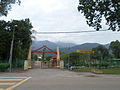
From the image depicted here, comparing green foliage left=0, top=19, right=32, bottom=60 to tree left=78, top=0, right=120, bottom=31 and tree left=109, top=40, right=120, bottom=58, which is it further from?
tree left=109, top=40, right=120, bottom=58

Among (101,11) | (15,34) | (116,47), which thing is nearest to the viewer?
(101,11)

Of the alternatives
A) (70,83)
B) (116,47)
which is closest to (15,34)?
(70,83)

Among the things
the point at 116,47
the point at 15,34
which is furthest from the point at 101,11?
the point at 116,47

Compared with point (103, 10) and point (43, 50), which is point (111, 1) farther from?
point (43, 50)

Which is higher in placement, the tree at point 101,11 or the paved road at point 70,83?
the tree at point 101,11

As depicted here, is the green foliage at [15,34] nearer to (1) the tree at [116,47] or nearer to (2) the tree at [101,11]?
(2) the tree at [101,11]

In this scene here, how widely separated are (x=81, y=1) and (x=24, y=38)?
25435 mm

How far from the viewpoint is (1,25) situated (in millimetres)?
34375

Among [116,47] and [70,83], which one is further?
[116,47]

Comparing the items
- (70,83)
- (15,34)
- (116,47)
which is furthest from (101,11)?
(116,47)

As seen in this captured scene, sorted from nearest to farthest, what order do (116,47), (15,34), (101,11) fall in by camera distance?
(101,11), (15,34), (116,47)

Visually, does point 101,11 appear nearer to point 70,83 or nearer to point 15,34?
point 70,83

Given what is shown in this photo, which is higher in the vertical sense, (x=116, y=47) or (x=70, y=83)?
(x=116, y=47)

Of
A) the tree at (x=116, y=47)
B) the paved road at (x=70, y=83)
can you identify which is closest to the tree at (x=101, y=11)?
the paved road at (x=70, y=83)
